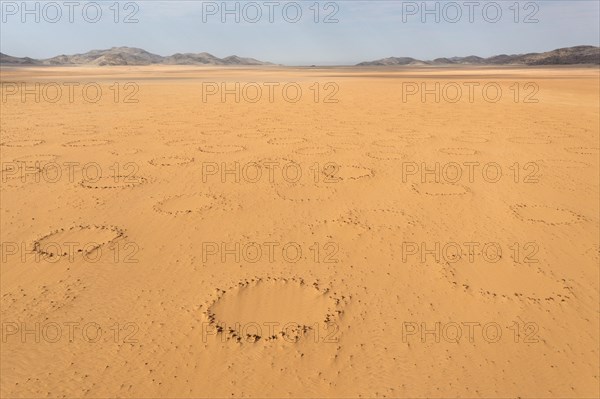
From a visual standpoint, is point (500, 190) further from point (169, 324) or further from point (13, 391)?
point (13, 391)

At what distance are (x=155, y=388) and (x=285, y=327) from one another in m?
0.88

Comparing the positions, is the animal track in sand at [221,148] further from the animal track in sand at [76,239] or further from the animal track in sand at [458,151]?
the animal track in sand at [458,151]

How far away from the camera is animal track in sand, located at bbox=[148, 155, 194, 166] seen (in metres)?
6.60

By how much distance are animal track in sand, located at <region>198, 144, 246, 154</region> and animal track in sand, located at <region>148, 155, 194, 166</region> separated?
0.60 metres

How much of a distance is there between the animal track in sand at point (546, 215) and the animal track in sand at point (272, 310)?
266cm

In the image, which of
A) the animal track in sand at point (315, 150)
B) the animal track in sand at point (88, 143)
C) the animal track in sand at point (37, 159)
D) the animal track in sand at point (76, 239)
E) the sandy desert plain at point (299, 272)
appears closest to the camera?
the sandy desert plain at point (299, 272)

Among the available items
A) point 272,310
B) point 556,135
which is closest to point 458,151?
point 556,135

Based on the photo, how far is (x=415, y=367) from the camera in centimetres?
257

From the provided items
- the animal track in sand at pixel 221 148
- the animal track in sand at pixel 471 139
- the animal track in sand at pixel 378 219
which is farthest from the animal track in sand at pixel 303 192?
the animal track in sand at pixel 471 139

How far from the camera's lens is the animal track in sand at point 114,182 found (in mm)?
5511

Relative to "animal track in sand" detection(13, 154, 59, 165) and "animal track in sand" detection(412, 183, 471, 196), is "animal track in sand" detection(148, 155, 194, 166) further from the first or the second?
"animal track in sand" detection(412, 183, 471, 196)

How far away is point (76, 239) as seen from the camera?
4070 mm

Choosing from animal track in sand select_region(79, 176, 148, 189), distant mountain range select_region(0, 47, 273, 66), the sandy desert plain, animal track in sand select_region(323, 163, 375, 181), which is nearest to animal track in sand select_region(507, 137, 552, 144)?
the sandy desert plain

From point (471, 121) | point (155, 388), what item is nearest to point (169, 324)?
point (155, 388)
